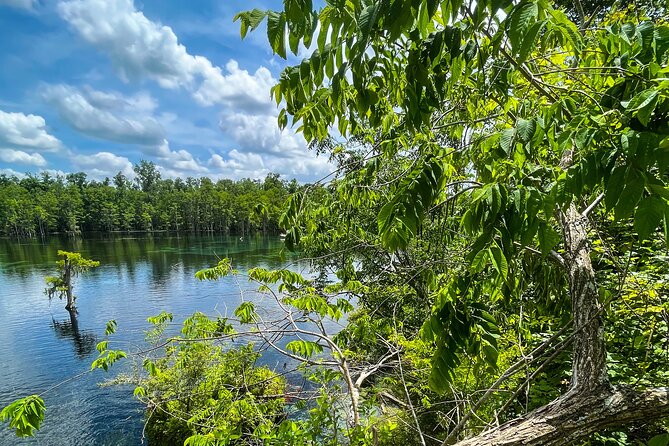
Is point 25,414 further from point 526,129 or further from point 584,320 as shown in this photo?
point 584,320

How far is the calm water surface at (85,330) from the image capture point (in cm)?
1000

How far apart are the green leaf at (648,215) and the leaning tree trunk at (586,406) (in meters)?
0.92

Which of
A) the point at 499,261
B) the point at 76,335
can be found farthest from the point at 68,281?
the point at 499,261

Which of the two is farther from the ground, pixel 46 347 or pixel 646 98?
pixel 646 98

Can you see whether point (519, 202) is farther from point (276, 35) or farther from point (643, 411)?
point (643, 411)

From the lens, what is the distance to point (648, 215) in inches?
33.4

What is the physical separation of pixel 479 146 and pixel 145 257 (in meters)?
42.5

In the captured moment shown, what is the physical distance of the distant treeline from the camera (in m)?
65.2

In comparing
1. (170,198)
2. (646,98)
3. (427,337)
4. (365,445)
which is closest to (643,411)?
(427,337)

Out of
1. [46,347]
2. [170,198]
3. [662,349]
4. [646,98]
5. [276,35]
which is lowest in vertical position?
[46,347]

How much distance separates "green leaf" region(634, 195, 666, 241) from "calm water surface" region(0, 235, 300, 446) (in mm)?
2398

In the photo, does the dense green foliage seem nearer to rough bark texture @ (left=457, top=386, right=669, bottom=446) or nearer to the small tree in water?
rough bark texture @ (left=457, top=386, right=669, bottom=446)

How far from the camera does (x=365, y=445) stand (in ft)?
8.89

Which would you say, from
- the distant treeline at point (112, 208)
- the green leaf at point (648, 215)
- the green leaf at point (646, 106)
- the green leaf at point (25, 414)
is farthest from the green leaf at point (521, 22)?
the distant treeline at point (112, 208)
